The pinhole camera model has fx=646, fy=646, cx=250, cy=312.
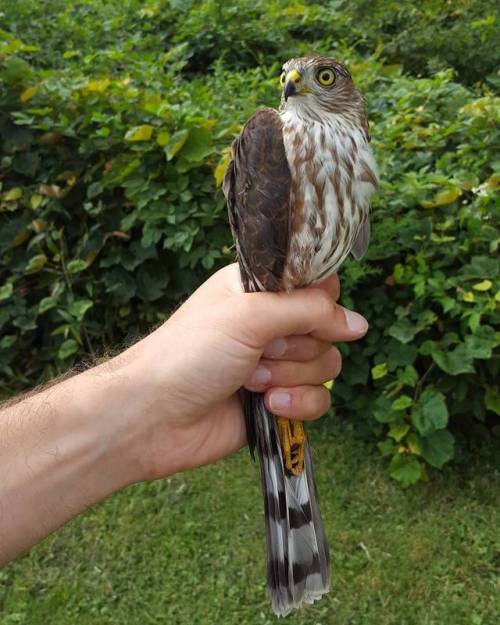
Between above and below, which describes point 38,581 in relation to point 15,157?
below

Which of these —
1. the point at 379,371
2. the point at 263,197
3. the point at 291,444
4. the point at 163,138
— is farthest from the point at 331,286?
the point at 163,138

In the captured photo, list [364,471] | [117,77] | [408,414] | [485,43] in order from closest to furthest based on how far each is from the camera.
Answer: [408,414], [364,471], [117,77], [485,43]

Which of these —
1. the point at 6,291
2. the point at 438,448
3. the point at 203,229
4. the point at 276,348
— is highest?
the point at 276,348

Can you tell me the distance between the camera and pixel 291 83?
2.40 m

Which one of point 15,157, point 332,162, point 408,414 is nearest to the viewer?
point 332,162

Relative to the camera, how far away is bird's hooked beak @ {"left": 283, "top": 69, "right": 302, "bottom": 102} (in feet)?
7.86

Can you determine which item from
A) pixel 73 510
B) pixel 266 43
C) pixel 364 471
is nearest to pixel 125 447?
pixel 73 510

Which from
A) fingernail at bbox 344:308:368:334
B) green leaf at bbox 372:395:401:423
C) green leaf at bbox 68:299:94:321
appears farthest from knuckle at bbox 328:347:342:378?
green leaf at bbox 68:299:94:321

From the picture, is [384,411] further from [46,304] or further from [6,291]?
[6,291]

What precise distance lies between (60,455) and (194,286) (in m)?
2.52

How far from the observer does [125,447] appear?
2.50m

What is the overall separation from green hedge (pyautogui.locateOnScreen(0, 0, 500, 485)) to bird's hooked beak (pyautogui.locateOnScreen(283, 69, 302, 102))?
62.3 inches

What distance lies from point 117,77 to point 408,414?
366cm

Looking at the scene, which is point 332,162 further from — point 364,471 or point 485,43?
point 485,43
